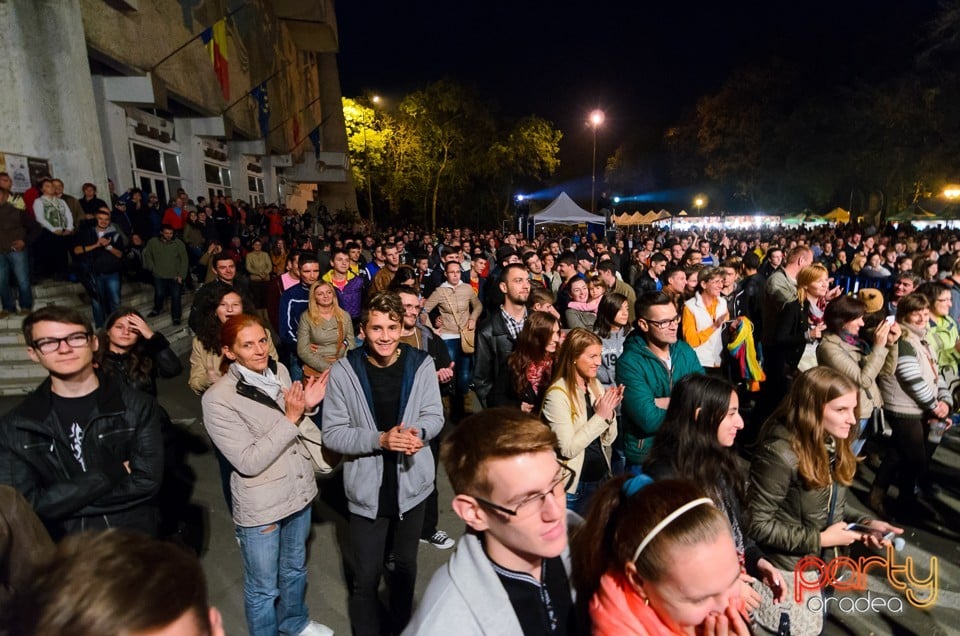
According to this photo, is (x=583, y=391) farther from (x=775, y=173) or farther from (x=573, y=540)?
(x=775, y=173)

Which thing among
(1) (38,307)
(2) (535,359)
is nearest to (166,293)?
(1) (38,307)

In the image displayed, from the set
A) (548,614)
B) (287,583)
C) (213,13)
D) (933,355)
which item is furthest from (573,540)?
(213,13)

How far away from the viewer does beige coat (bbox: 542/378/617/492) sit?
10.1ft

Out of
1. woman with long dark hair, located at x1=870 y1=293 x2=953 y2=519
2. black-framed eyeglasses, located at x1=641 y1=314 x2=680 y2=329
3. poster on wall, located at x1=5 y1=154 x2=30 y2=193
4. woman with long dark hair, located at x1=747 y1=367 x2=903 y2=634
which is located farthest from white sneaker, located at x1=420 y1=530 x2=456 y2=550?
poster on wall, located at x1=5 y1=154 x2=30 y2=193

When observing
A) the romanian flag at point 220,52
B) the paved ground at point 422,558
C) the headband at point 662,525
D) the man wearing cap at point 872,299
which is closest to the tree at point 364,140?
the romanian flag at point 220,52

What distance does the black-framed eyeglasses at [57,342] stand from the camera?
90.9 inches

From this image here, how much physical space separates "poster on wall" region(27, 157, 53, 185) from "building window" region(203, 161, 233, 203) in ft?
26.0

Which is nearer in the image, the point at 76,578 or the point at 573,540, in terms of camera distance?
the point at 76,578

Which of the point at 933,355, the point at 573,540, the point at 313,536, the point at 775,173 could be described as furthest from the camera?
the point at 775,173

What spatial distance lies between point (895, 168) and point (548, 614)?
39.3 metres

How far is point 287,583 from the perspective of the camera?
2963mm

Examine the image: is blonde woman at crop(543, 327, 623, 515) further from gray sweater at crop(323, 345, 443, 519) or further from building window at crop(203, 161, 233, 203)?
building window at crop(203, 161, 233, 203)

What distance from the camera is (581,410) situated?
10.7 ft

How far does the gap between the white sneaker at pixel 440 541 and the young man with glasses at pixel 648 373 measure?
150cm
